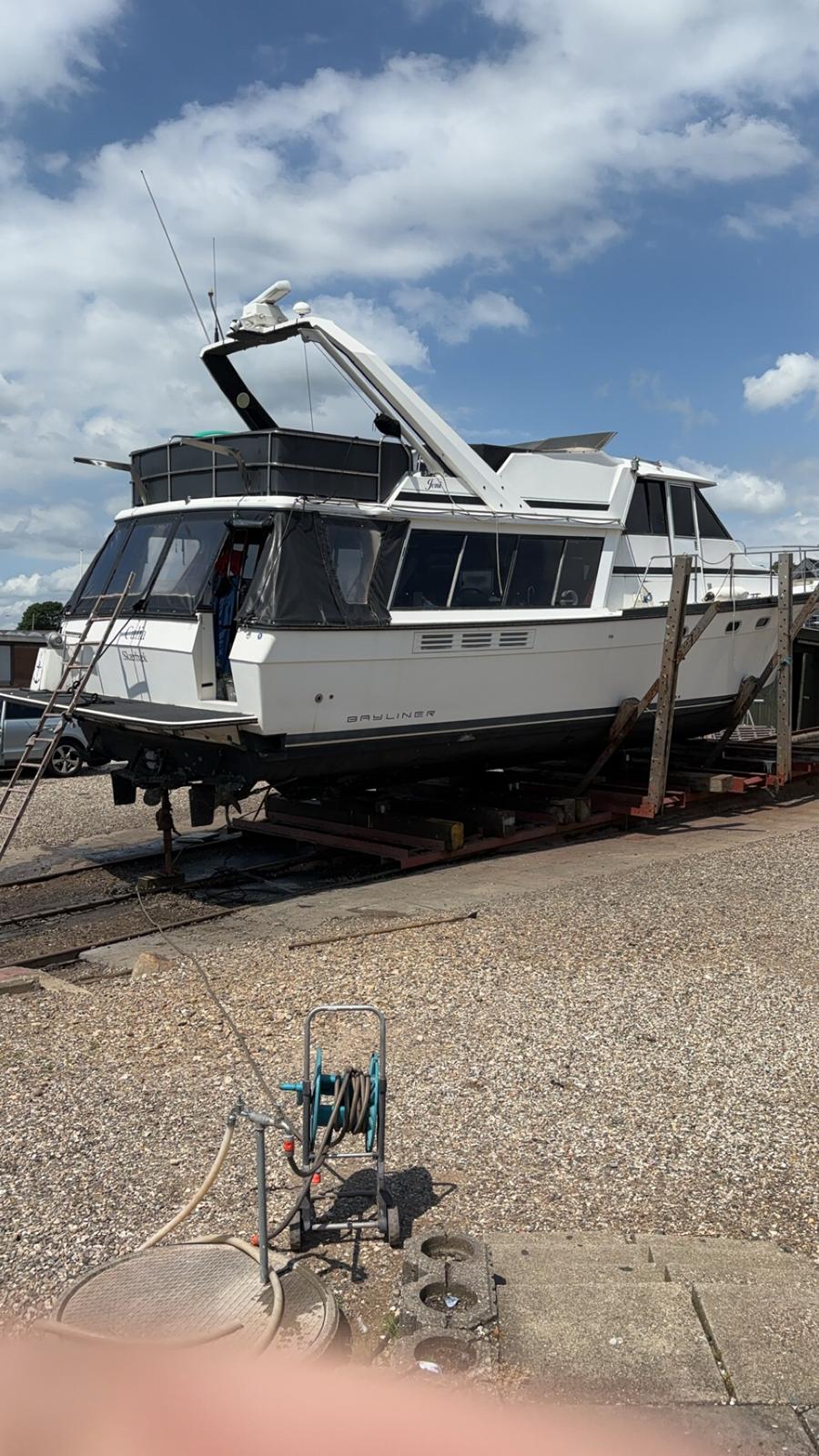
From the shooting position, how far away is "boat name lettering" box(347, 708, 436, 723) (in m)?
9.55

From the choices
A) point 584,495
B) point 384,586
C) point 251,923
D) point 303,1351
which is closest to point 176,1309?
point 303,1351

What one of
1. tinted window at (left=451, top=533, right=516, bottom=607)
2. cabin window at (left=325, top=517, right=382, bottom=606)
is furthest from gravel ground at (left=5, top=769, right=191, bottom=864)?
tinted window at (left=451, top=533, right=516, bottom=607)

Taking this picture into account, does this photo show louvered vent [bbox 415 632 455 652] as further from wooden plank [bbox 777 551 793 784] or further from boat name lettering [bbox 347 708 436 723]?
wooden plank [bbox 777 551 793 784]

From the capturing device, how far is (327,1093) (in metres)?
4.07

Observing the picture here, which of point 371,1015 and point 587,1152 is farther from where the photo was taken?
point 371,1015

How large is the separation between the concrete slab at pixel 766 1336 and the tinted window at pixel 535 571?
7.95 meters

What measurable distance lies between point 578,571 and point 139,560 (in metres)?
4.45

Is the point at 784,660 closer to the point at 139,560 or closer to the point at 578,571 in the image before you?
the point at 578,571

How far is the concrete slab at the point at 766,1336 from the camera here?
291 cm

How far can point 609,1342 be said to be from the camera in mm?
3090

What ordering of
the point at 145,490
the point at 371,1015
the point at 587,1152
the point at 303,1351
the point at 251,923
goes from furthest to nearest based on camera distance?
the point at 145,490, the point at 251,923, the point at 371,1015, the point at 587,1152, the point at 303,1351

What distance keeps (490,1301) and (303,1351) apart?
56 cm

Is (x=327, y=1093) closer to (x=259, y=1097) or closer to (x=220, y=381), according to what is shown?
(x=259, y=1097)

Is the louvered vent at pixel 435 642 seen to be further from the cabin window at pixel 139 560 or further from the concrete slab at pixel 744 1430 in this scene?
the concrete slab at pixel 744 1430
